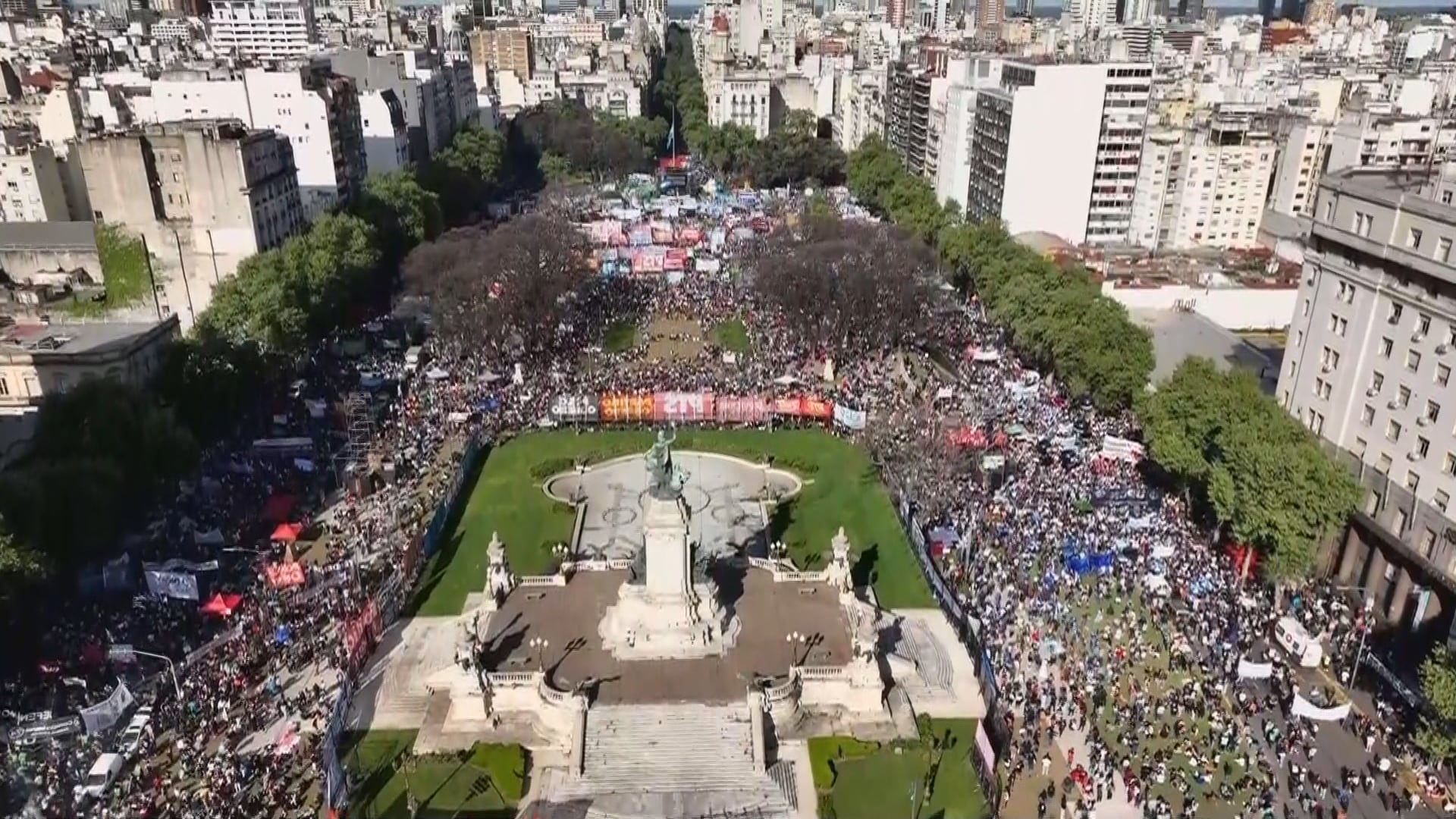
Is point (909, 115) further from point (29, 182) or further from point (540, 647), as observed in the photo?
point (540, 647)

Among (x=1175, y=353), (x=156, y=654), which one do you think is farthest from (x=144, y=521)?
(x=1175, y=353)

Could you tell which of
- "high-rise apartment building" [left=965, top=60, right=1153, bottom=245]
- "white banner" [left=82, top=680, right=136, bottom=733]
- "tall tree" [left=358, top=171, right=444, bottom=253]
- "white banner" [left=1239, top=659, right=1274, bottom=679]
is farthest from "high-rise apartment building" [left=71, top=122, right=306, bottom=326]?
"white banner" [left=1239, top=659, right=1274, bottom=679]

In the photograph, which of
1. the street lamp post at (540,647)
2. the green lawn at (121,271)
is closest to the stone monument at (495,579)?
the street lamp post at (540,647)

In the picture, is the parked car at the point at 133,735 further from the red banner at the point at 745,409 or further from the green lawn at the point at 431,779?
the red banner at the point at 745,409

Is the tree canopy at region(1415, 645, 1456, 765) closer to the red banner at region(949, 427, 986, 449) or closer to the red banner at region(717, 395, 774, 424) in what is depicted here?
the red banner at region(949, 427, 986, 449)

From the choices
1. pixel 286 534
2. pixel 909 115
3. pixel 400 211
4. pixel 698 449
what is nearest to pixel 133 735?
pixel 286 534

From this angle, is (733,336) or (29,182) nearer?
(733,336)
